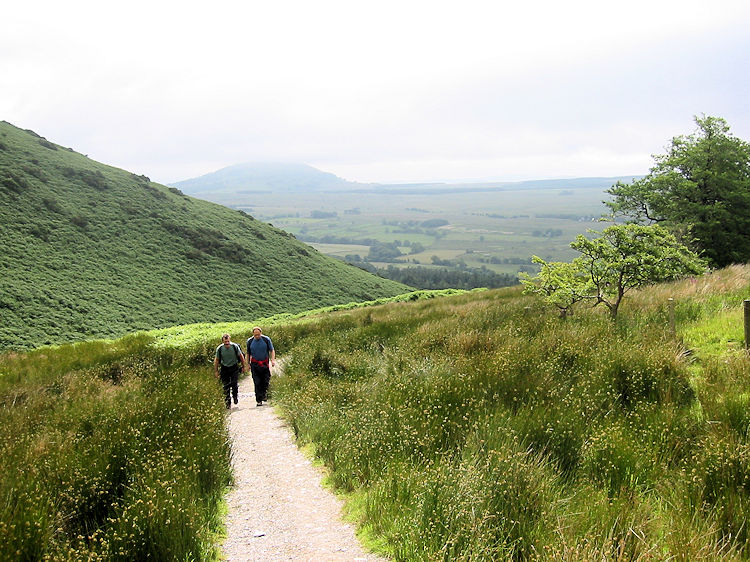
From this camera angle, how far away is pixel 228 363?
32.0 feet

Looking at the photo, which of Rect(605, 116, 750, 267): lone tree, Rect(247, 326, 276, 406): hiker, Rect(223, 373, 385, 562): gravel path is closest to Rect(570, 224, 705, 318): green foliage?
Rect(247, 326, 276, 406): hiker

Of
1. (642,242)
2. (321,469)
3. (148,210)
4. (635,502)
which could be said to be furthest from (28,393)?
(148,210)

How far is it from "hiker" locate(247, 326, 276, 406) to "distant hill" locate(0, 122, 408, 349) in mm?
34478

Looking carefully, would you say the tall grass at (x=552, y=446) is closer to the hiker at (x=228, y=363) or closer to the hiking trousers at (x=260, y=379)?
the hiking trousers at (x=260, y=379)

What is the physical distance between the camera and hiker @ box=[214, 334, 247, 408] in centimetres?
971

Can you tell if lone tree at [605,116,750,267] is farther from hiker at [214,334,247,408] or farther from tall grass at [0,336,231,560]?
tall grass at [0,336,231,560]

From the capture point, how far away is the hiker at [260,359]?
986cm

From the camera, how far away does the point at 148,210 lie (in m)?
69.7

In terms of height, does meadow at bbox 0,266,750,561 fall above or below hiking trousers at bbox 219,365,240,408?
above

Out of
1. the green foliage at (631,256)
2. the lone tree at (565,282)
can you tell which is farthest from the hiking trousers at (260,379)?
the green foliage at (631,256)

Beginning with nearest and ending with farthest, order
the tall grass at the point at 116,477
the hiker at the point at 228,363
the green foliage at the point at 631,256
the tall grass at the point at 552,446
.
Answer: the tall grass at the point at 552,446 < the tall grass at the point at 116,477 < the green foliage at the point at 631,256 < the hiker at the point at 228,363

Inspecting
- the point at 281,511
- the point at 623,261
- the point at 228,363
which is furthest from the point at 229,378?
the point at 623,261

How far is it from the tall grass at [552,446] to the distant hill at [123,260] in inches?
1549

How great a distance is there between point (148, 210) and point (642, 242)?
7228cm
